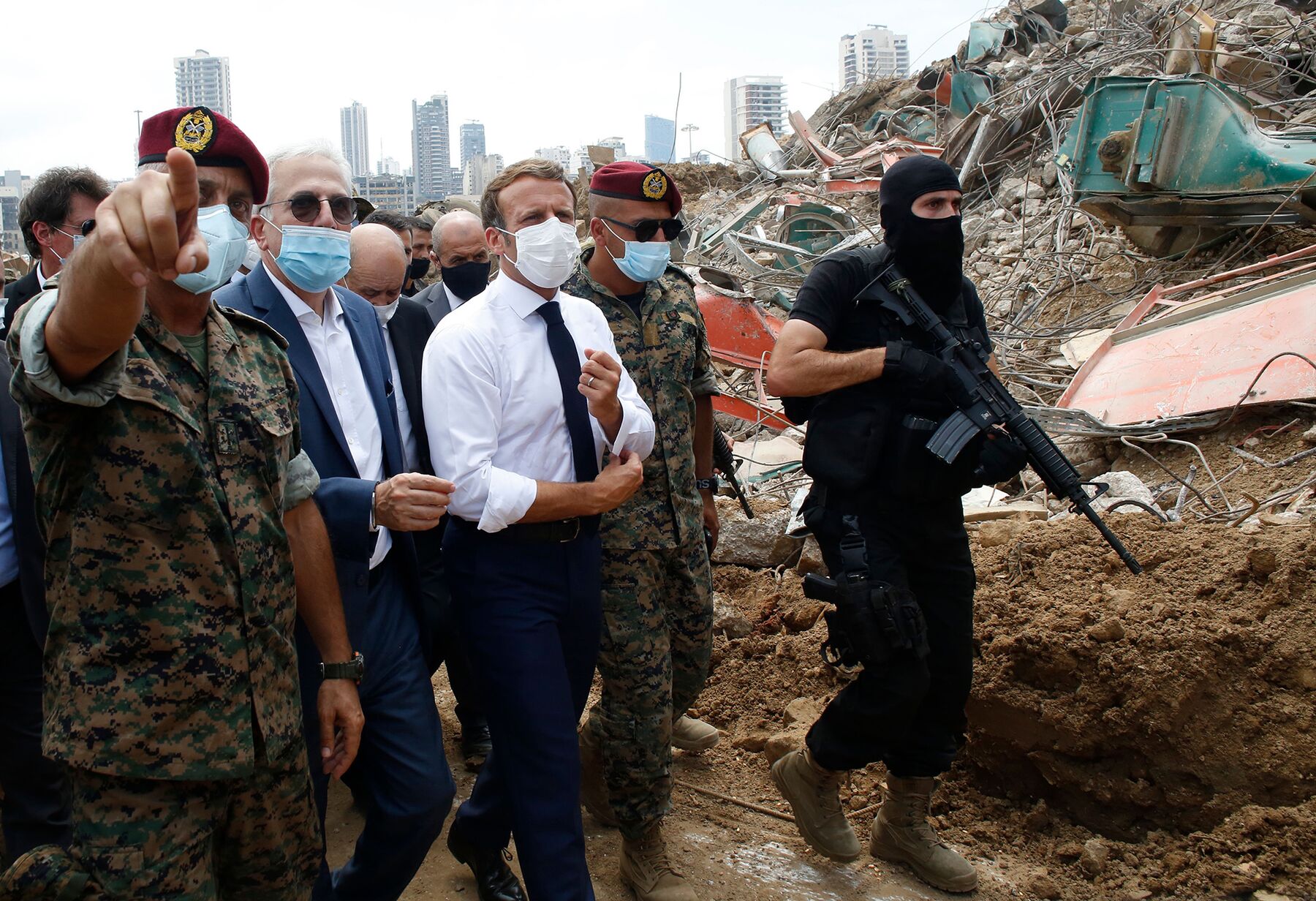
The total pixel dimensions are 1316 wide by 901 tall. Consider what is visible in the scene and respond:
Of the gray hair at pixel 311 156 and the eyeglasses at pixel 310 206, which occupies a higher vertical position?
the gray hair at pixel 311 156

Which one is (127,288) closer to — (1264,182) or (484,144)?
(1264,182)

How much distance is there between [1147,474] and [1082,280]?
3647 millimetres

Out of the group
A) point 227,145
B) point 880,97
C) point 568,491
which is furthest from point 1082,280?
point 880,97

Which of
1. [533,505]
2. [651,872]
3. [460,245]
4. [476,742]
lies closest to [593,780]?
[651,872]

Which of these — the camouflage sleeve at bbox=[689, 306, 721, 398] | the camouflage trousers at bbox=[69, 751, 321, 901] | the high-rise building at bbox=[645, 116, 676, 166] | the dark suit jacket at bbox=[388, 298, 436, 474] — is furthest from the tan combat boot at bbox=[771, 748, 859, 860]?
the high-rise building at bbox=[645, 116, 676, 166]

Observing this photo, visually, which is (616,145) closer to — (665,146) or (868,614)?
(665,146)

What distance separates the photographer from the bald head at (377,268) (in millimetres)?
3662

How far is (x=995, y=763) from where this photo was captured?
360 centimetres

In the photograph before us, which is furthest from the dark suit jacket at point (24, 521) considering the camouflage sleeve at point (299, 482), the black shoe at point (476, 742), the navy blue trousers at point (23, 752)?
the black shoe at point (476, 742)

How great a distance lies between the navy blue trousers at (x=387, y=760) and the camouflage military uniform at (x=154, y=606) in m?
0.38

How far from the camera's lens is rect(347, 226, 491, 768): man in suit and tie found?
276 cm

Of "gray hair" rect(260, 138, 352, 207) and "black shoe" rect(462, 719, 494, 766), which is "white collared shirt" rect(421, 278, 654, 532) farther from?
"black shoe" rect(462, 719, 494, 766)

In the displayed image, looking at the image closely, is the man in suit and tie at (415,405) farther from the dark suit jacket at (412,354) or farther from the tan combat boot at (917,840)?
the tan combat boot at (917,840)

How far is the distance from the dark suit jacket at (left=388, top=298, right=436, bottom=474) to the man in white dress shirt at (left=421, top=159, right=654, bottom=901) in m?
0.20
